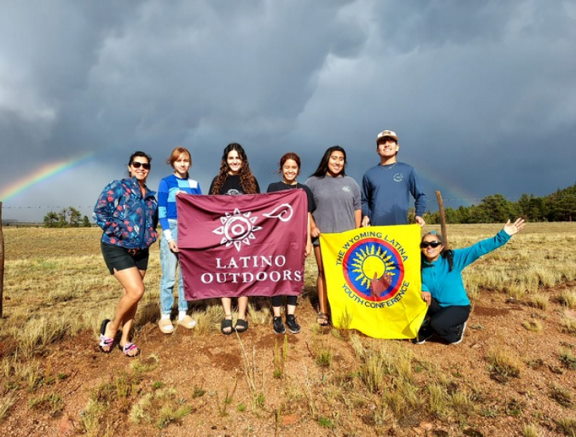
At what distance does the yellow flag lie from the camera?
4.69 m

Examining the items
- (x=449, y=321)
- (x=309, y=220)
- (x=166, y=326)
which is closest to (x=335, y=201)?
(x=309, y=220)

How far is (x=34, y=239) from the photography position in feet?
161

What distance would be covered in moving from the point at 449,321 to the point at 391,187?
2165mm

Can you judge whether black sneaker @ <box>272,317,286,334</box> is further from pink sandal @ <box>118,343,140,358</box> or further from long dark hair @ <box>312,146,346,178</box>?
long dark hair @ <box>312,146,346,178</box>

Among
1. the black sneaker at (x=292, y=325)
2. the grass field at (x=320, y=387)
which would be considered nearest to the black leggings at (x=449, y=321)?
the grass field at (x=320, y=387)

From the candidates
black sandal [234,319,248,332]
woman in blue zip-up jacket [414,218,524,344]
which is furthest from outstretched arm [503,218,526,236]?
black sandal [234,319,248,332]

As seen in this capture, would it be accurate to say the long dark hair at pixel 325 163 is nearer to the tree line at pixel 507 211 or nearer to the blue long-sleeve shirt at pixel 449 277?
the blue long-sleeve shirt at pixel 449 277

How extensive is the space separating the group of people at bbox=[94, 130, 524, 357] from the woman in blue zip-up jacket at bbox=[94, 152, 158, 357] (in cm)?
1

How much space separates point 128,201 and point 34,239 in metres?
58.4

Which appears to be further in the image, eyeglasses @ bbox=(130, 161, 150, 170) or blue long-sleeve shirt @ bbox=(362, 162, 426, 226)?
blue long-sleeve shirt @ bbox=(362, 162, 426, 226)

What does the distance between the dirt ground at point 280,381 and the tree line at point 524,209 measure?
325 ft

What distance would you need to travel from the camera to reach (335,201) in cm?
514

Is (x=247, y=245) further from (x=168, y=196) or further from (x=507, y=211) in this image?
(x=507, y=211)

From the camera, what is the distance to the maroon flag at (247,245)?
504 cm
